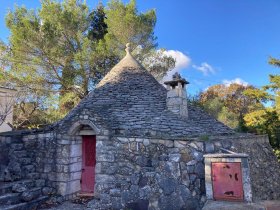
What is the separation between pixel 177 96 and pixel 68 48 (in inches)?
305

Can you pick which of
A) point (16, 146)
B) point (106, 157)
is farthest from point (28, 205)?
point (106, 157)

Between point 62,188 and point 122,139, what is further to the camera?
point 62,188

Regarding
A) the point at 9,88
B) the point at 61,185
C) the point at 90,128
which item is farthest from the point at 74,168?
the point at 9,88

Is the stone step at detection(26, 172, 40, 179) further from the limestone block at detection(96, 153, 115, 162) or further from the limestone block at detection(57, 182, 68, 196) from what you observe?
the limestone block at detection(96, 153, 115, 162)

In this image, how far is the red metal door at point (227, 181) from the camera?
4.36 meters

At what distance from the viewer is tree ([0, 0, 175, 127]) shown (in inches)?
468

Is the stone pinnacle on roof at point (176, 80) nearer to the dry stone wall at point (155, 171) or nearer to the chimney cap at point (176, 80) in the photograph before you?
the chimney cap at point (176, 80)

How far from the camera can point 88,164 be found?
6.93 m

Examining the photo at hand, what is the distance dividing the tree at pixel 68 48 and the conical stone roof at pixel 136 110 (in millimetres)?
4254

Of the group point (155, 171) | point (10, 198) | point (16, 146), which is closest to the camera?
point (10, 198)

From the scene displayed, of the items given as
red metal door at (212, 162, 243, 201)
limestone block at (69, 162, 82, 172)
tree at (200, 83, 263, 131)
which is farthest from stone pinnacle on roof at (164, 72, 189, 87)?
tree at (200, 83, 263, 131)

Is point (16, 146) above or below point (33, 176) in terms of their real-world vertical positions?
above

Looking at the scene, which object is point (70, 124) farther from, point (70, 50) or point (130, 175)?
point (70, 50)

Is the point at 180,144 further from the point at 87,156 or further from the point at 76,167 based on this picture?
the point at 76,167
